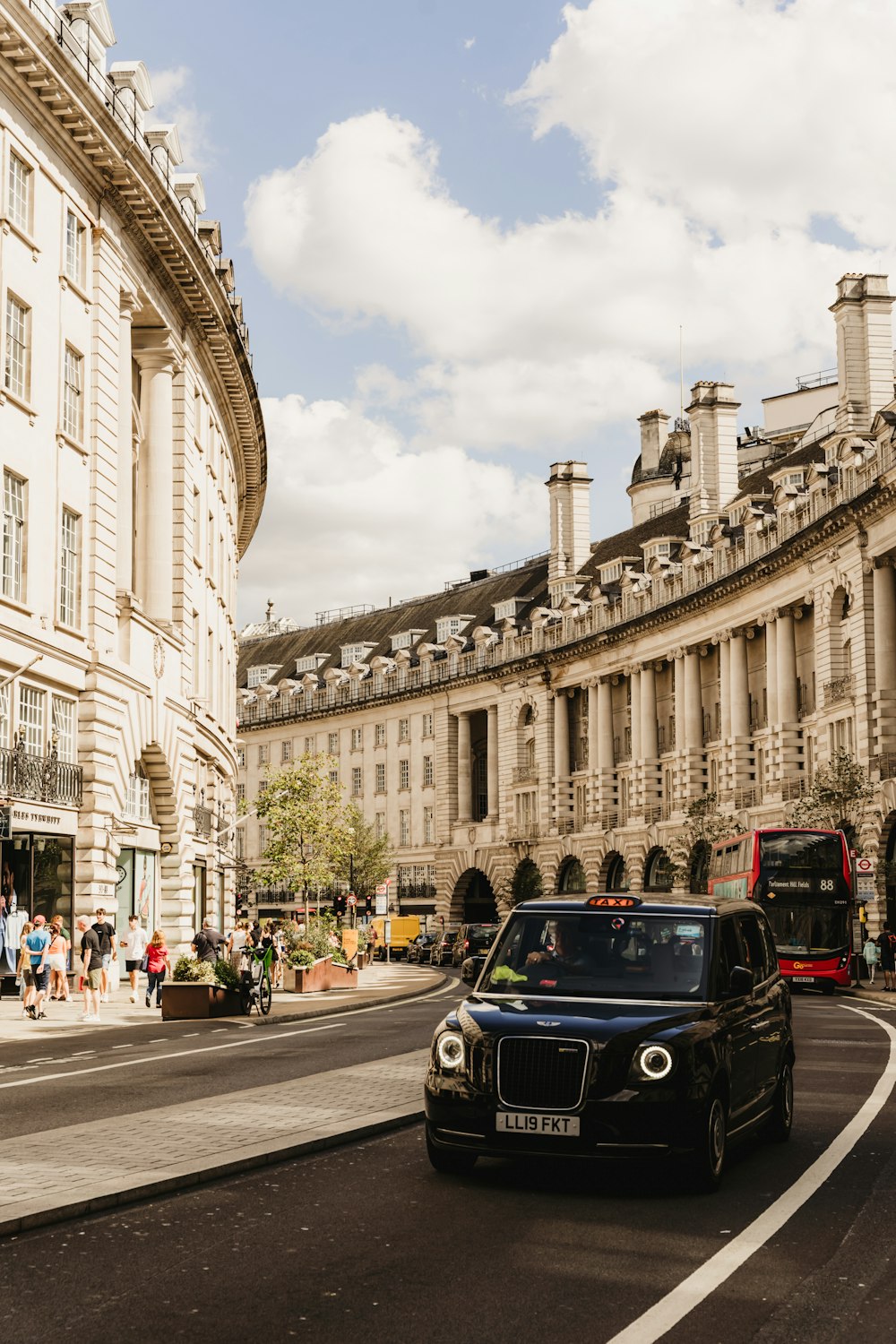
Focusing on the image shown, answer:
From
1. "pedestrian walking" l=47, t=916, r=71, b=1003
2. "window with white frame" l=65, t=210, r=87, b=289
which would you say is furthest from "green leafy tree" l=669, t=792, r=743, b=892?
"window with white frame" l=65, t=210, r=87, b=289

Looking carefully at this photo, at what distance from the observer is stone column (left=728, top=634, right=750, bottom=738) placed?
79562 mm

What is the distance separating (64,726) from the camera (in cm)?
3794

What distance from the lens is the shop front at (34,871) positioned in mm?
35406

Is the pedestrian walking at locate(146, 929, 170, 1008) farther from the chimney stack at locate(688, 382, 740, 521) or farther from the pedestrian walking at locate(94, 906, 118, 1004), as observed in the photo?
the chimney stack at locate(688, 382, 740, 521)

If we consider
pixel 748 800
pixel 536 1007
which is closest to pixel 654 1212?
pixel 536 1007

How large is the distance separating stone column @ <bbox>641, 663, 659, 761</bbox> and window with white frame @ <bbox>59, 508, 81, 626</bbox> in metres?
55.1

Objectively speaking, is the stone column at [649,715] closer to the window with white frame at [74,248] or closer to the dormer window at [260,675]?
the dormer window at [260,675]

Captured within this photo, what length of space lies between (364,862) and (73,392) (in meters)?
67.9

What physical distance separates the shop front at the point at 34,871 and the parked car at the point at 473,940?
25.7m

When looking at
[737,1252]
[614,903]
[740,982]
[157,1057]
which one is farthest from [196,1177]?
[157,1057]

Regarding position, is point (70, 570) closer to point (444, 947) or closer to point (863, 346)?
point (863, 346)

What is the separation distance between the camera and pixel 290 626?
153125 millimetres

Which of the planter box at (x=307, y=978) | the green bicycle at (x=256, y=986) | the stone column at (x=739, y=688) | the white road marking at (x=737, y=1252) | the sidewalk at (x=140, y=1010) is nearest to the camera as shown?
the white road marking at (x=737, y=1252)

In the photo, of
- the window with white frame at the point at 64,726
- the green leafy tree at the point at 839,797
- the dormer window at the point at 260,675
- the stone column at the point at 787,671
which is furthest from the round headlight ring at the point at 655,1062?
the dormer window at the point at 260,675
